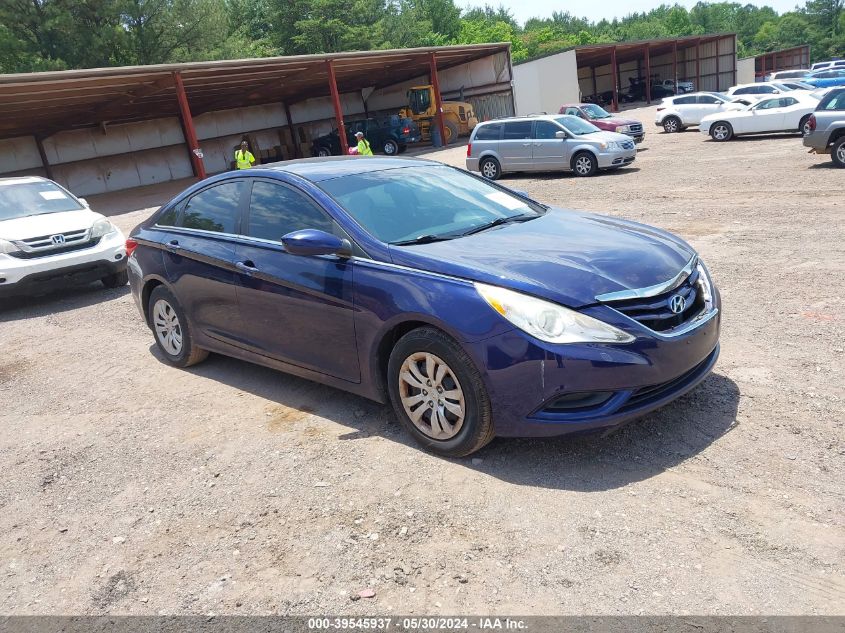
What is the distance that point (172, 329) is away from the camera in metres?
6.02

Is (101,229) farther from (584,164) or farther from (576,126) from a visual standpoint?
(576,126)

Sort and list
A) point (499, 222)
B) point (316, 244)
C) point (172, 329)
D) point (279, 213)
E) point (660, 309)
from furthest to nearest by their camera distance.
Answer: point (172, 329) < point (279, 213) < point (499, 222) < point (316, 244) < point (660, 309)

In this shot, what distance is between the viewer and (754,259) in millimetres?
7766

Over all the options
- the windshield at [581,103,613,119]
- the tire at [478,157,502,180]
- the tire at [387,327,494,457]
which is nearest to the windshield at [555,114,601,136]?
the tire at [478,157,502,180]

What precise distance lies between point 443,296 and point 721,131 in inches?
844

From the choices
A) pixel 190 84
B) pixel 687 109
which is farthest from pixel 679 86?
pixel 190 84

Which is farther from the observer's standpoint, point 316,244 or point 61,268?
point 61,268

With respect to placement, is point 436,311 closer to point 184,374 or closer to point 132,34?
point 184,374

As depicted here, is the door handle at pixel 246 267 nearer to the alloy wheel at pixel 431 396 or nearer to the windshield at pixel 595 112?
the alloy wheel at pixel 431 396

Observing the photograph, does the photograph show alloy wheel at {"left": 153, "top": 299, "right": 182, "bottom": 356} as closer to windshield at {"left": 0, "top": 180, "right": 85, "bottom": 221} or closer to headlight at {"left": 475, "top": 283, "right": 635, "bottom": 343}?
headlight at {"left": 475, "top": 283, "right": 635, "bottom": 343}

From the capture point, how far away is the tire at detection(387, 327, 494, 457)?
3.73 meters

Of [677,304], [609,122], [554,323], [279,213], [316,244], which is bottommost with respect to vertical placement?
[609,122]

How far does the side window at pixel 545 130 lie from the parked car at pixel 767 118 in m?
6.89

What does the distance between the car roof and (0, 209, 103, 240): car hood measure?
211 inches
